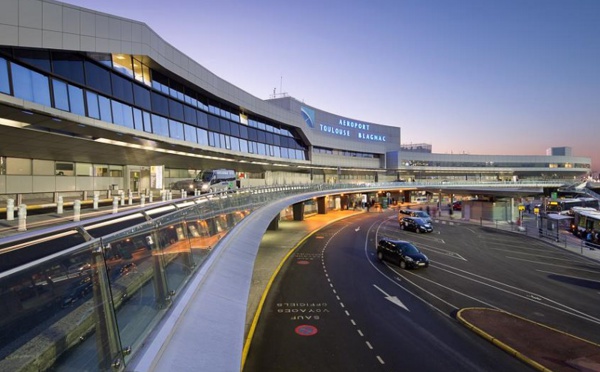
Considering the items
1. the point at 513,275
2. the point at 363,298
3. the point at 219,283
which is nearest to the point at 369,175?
the point at 513,275

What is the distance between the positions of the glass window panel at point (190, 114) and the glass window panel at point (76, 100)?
46.1 ft

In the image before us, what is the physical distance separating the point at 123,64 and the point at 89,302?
2899cm

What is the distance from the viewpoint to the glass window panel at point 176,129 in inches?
1297

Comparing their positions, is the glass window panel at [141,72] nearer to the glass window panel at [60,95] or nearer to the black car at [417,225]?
the glass window panel at [60,95]

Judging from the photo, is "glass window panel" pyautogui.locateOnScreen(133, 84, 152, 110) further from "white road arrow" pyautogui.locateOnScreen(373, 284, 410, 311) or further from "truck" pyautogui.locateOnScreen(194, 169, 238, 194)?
"white road arrow" pyautogui.locateOnScreen(373, 284, 410, 311)

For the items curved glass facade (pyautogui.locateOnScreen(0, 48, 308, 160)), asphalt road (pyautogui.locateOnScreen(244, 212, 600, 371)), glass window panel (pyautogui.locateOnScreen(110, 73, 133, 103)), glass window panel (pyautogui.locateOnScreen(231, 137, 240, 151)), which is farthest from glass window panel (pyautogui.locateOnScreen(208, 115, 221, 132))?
asphalt road (pyautogui.locateOnScreen(244, 212, 600, 371))

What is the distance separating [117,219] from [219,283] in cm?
295

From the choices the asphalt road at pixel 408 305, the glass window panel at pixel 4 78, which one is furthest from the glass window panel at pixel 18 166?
the asphalt road at pixel 408 305

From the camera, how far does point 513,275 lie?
Result: 71.4 feet

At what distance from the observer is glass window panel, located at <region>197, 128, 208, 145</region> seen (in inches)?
1512

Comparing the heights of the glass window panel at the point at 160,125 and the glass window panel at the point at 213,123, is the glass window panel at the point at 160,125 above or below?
below

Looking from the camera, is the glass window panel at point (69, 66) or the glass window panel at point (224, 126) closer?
the glass window panel at point (69, 66)

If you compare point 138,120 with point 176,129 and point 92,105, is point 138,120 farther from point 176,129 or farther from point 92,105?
point 176,129

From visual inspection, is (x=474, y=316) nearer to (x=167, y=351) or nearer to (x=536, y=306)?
(x=536, y=306)
